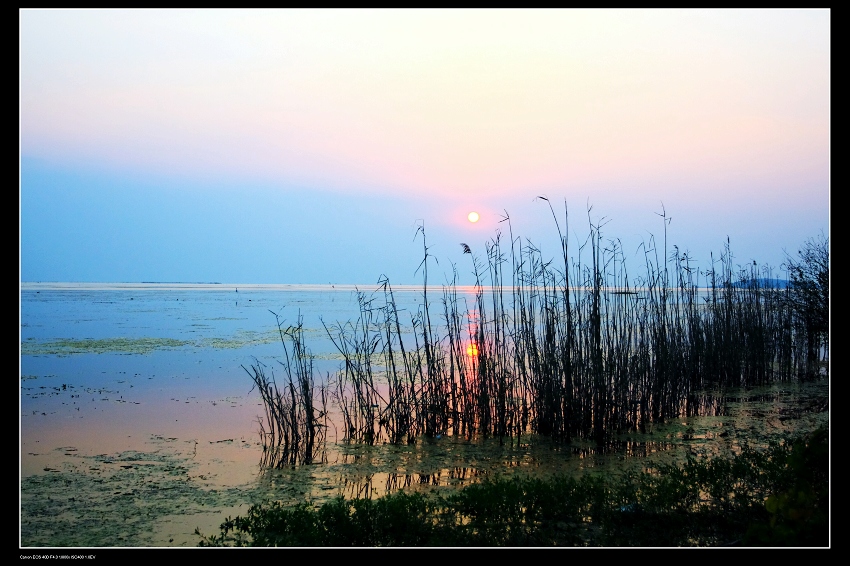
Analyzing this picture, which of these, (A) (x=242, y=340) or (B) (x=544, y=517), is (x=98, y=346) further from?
(B) (x=544, y=517)

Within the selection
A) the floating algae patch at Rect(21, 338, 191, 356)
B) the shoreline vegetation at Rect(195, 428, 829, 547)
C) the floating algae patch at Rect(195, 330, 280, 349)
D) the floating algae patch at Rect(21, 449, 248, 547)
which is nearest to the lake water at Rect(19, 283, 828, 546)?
the floating algae patch at Rect(21, 449, 248, 547)

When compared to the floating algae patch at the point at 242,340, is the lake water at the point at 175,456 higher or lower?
lower

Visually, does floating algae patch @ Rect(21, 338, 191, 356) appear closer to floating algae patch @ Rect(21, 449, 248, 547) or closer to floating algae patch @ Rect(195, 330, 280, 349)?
floating algae patch @ Rect(195, 330, 280, 349)

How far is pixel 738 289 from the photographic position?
1027cm

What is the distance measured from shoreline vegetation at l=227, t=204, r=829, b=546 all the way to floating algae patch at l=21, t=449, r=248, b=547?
0.56m

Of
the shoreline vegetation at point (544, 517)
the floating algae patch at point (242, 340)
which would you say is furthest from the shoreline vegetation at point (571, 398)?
the floating algae patch at point (242, 340)

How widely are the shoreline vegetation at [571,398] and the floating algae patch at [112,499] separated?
556 millimetres

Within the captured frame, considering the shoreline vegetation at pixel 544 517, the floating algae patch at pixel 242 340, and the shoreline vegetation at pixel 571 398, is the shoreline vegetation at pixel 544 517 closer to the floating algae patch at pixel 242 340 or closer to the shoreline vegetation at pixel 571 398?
the shoreline vegetation at pixel 571 398

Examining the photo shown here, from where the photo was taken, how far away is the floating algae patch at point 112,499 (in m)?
4.02

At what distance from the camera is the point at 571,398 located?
6.10 m

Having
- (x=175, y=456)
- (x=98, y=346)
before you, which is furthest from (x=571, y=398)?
(x=98, y=346)

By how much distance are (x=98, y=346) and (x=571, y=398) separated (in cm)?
1141
